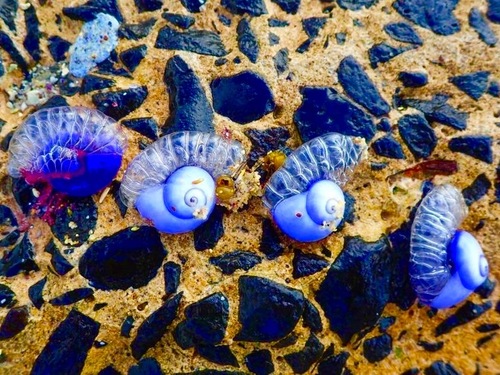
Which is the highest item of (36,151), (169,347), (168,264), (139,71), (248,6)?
(248,6)

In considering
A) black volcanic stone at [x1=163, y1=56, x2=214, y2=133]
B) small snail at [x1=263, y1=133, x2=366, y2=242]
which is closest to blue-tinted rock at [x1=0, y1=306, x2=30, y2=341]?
black volcanic stone at [x1=163, y1=56, x2=214, y2=133]

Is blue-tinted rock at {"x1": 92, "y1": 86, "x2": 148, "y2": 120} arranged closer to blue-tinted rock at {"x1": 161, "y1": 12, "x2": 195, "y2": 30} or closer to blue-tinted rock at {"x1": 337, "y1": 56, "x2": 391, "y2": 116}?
blue-tinted rock at {"x1": 161, "y1": 12, "x2": 195, "y2": 30}

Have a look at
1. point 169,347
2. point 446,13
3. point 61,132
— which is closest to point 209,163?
point 61,132

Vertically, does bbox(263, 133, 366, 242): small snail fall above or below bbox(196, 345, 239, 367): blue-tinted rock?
above

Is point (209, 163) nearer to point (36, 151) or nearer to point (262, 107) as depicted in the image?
point (262, 107)

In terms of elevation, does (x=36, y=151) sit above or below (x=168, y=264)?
above

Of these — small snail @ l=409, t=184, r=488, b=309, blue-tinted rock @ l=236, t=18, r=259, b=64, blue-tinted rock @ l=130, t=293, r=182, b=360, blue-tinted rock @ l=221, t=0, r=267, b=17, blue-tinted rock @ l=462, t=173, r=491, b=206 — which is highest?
blue-tinted rock @ l=221, t=0, r=267, b=17
